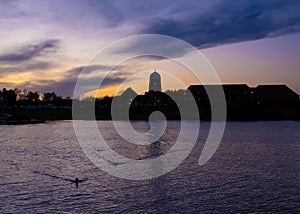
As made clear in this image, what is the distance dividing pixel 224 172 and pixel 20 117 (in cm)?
10960

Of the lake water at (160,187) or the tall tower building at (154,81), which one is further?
the tall tower building at (154,81)

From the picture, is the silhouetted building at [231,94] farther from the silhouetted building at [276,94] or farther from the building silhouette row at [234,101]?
the silhouetted building at [276,94]

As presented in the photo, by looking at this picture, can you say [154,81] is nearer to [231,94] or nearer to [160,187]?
[231,94]

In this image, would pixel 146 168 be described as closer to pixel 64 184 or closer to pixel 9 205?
pixel 64 184

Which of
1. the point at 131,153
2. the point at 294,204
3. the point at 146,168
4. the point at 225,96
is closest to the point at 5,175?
the point at 146,168

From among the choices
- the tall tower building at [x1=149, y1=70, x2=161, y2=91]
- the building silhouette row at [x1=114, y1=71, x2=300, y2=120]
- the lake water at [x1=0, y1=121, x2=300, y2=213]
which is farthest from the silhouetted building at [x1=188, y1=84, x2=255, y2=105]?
the lake water at [x1=0, y1=121, x2=300, y2=213]

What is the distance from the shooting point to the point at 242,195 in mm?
24109

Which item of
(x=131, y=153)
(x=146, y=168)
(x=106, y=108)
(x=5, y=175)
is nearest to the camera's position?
(x=5, y=175)

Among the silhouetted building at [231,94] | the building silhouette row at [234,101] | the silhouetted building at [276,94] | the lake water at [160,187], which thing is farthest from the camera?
the silhouetted building at [231,94]

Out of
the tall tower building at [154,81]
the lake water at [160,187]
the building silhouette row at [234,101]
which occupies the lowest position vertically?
the lake water at [160,187]

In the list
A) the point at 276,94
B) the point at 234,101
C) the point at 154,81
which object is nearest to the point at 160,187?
the point at 276,94

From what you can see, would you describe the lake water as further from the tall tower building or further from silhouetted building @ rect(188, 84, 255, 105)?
the tall tower building

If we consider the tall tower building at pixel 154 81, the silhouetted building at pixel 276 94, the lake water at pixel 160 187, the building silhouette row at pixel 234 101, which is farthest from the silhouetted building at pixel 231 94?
the lake water at pixel 160 187

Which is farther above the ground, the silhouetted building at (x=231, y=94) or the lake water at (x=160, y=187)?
the silhouetted building at (x=231, y=94)
